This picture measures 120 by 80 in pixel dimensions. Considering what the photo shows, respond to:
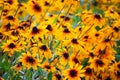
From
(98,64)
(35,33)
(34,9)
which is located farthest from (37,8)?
(98,64)

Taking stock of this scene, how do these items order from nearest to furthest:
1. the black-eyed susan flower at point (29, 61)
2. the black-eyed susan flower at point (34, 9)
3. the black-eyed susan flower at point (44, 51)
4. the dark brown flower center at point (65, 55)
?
1. the black-eyed susan flower at point (29, 61)
2. the black-eyed susan flower at point (44, 51)
3. the dark brown flower center at point (65, 55)
4. the black-eyed susan flower at point (34, 9)

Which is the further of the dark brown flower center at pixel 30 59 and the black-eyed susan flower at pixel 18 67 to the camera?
the black-eyed susan flower at pixel 18 67

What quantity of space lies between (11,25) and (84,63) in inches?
27.2

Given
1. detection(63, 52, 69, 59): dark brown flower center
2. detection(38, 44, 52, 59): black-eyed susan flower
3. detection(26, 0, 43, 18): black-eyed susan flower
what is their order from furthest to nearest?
1. detection(26, 0, 43, 18): black-eyed susan flower
2. detection(63, 52, 69, 59): dark brown flower center
3. detection(38, 44, 52, 59): black-eyed susan flower

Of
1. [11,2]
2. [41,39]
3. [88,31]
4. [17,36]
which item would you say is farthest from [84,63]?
[11,2]

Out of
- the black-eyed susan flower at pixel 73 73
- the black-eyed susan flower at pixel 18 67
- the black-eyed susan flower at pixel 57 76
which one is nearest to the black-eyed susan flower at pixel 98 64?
the black-eyed susan flower at pixel 73 73

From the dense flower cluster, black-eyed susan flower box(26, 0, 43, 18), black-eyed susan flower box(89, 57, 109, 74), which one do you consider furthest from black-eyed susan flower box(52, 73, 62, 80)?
black-eyed susan flower box(26, 0, 43, 18)

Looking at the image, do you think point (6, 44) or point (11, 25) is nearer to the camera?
point (6, 44)

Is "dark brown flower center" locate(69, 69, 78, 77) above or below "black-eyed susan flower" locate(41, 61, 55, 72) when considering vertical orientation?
below

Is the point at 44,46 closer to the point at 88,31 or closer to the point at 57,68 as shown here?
the point at 57,68

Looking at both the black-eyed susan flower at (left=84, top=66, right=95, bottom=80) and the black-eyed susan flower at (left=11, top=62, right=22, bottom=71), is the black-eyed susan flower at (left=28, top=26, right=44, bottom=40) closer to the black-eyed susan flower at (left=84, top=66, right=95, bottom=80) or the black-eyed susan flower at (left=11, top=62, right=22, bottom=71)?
the black-eyed susan flower at (left=11, top=62, right=22, bottom=71)

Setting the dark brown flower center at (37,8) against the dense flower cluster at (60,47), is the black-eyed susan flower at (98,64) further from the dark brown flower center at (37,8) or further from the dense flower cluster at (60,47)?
the dark brown flower center at (37,8)

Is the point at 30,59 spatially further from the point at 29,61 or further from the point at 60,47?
the point at 60,47

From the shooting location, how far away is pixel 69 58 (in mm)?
2463
